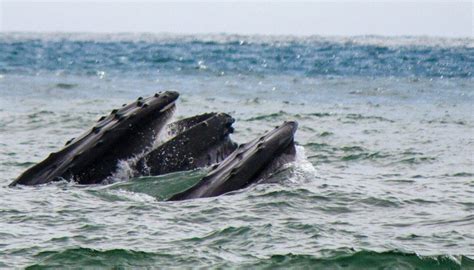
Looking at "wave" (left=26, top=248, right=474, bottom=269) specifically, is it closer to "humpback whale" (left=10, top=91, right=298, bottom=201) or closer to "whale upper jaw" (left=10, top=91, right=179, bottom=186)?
"humpback whale" (left=10, top=91, right=298, bottom=201)

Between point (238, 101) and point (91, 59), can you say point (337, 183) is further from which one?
point (91, 59)

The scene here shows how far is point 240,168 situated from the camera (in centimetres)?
1019

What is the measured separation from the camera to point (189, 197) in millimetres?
10188

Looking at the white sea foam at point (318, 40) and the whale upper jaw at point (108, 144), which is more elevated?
the whale upper jaw at point (108, 144)

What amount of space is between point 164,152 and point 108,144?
57 centimetres

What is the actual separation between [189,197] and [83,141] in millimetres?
1162

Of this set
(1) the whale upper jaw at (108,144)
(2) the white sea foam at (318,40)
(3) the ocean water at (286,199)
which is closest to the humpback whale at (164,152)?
(1) the whale upper jaw at (108,144)

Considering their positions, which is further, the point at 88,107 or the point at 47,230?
the point at 88,107

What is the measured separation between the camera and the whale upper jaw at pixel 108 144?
10.4 metres

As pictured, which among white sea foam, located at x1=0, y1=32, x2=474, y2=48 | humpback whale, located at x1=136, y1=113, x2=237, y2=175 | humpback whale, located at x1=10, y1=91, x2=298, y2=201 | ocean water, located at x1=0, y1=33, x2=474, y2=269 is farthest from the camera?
white sea foam, located at x1=0, y1=32, x2=474, y2=48

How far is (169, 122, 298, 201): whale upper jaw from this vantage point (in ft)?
33.2

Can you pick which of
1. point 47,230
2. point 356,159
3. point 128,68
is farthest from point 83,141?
point 128,68

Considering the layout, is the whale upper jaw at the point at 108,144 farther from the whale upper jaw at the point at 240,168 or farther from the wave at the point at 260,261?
the wave at the point at 260,261

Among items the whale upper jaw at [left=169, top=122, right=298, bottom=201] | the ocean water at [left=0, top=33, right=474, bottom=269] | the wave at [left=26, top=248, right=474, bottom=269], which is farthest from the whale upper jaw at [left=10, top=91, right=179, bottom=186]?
the wave at [left=26, top=248, right=474, bottom=269]
